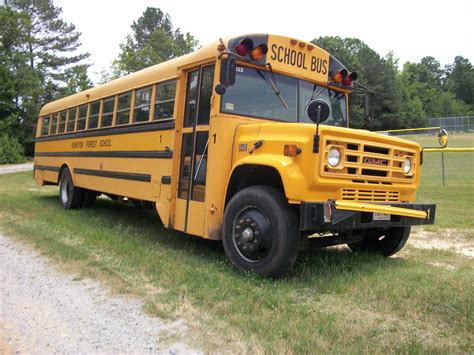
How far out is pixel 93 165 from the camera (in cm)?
876

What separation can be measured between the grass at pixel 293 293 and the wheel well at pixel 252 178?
34.0 inches

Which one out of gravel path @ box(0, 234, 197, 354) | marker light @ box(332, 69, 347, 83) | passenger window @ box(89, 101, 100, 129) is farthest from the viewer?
passenger window @ box(89, 101, 100, 129)

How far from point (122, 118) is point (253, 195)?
3.73 m

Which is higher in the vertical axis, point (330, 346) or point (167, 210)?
point (167, 210)

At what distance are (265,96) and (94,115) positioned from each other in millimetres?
4505

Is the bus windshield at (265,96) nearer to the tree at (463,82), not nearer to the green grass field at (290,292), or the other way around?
the green grass field at (290,292)

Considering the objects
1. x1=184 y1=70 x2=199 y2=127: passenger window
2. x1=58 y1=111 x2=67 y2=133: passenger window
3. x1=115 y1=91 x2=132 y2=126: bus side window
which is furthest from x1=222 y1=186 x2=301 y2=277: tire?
x1=58 y1=111 x2=67 y2=133: passenger window

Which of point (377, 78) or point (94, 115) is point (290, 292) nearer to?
point (94, 115)

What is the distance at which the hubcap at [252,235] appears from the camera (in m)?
4.67

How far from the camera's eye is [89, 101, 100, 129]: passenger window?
870 centimetres

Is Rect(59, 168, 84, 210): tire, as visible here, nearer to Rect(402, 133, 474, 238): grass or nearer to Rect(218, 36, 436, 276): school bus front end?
Rect(218, 36, 436, 276): school bus front end

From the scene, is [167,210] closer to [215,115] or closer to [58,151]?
[215,115]

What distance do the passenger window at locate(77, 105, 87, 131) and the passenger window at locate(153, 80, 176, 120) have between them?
129 inches

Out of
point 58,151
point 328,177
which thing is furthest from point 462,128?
point 328,177
